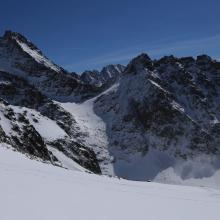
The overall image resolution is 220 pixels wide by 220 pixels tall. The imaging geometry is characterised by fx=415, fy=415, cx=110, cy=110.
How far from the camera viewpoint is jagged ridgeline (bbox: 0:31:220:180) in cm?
14575

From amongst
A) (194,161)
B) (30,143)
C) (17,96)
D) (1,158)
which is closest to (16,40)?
(17,96)

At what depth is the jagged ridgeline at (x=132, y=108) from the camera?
14575 cm

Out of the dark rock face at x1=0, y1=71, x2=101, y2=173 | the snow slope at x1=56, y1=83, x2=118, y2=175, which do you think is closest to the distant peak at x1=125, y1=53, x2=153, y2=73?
the snow slope at x1=56, y1=83, x2=118, y2=175

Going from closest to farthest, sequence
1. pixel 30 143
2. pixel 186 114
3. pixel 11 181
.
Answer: pixel 11 181
pixel 30 143
pixel 186 114

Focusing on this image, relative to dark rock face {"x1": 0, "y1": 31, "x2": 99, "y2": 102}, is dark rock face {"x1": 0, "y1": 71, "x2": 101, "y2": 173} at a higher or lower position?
lower

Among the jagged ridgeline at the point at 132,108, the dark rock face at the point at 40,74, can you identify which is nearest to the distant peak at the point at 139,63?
the jagged ridgeline at the point at 132,108

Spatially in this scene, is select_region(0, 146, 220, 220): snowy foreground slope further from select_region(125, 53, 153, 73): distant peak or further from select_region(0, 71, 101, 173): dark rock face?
select_region(125, 53, 153, 73): distant peak

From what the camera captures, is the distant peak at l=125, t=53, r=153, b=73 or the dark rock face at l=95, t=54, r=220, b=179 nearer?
the dark rock face at l=95, t=54, r=220, b=179

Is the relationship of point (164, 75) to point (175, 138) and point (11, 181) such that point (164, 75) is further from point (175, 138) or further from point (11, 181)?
point (11, 181)

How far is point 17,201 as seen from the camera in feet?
33.5

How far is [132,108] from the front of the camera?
163625 mm

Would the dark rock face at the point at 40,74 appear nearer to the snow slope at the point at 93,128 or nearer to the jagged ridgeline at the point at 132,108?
the jagged ridgeline at the point at 132,108

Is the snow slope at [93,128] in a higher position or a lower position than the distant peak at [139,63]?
lower

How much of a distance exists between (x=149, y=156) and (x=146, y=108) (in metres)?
25.2
